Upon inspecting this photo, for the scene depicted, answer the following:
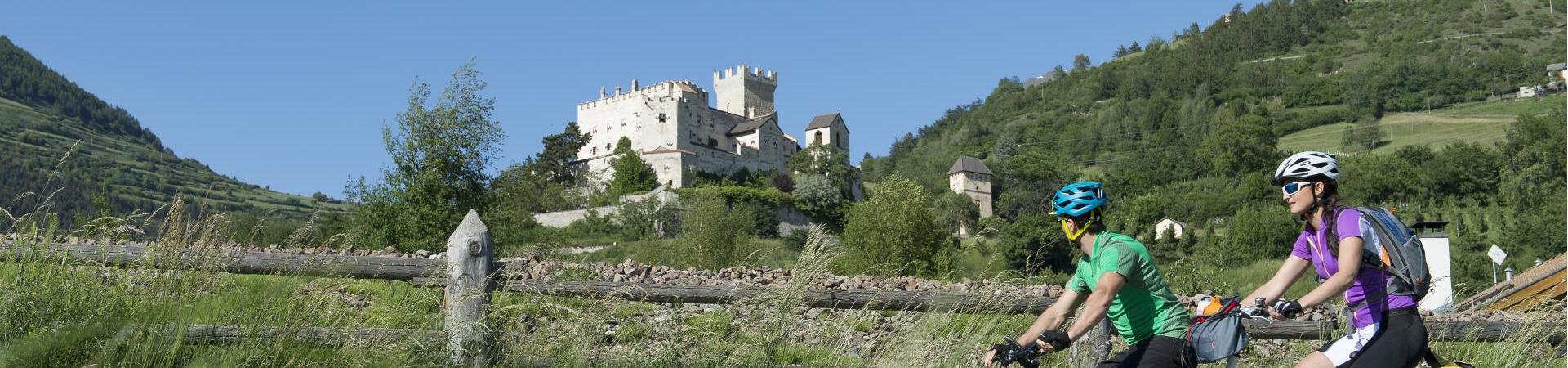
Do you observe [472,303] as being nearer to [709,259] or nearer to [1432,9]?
[709,259]

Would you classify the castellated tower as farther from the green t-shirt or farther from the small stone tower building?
the green t-shirt

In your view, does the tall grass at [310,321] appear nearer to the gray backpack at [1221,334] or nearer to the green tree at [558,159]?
the gray backpack at [1221,334]

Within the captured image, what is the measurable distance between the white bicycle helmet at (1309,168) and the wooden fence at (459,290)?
1.57 metres

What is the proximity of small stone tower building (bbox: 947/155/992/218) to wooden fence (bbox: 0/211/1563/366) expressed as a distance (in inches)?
3936

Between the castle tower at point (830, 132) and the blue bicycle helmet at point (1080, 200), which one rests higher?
the castle tower at point (830, 132)

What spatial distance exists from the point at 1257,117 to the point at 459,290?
11213cm

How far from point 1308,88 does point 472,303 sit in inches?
5705

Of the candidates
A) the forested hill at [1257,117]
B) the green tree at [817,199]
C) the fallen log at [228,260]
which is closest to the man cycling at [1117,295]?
the fallen log at [228,260]

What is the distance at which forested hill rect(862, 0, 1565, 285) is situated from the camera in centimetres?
7762

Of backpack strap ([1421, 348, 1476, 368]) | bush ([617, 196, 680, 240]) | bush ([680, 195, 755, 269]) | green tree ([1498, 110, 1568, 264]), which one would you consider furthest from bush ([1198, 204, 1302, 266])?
backpack strap ([1421, 348, 1476, 368])

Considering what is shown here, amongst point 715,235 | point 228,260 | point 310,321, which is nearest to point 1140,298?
point 310,321

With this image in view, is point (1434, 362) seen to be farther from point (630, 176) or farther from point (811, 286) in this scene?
point (630, 176)

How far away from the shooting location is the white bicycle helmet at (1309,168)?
403 cm

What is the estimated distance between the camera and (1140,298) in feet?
13.3
